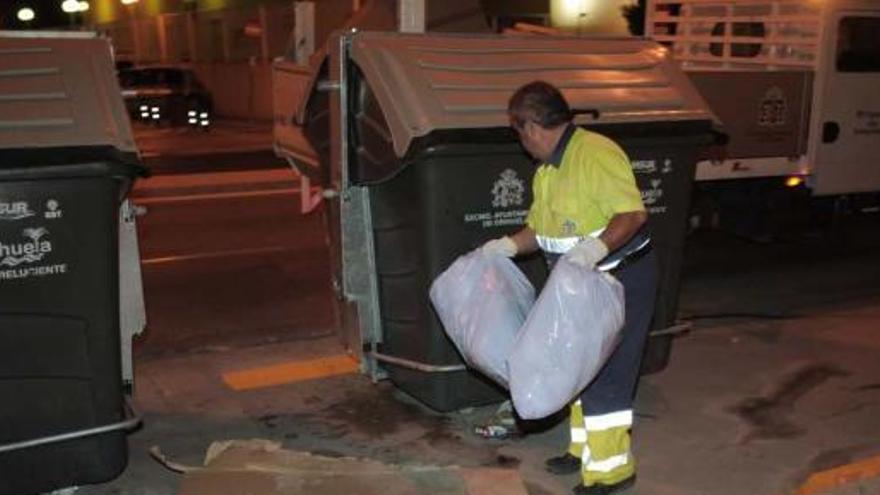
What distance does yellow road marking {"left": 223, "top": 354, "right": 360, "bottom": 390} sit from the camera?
17.8ft

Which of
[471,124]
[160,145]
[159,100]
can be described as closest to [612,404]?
[471,124]

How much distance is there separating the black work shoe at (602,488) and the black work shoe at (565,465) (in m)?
0.18

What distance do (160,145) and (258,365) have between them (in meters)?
15.6

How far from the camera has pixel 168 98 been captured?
2478 centimetres

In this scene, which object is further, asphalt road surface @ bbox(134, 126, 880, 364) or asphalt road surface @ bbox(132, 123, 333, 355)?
asphalt road surface @ bbox(134, 126, 880, 364)

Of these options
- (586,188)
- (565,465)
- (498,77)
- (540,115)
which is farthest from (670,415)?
(540,115)

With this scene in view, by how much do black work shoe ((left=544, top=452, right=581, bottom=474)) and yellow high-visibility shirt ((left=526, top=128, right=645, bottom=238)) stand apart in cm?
103

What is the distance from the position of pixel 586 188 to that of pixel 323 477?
1539 mm

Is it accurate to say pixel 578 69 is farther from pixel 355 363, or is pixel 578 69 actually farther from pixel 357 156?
pixel 355 363

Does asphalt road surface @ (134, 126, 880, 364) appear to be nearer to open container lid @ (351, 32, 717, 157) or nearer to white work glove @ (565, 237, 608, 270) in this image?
open container lid @ (351, 32, 717, 157)

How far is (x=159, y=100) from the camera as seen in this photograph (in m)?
24.7

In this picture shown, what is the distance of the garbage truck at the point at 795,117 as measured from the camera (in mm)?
7887

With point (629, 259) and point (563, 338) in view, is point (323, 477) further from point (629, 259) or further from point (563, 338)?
point (629, 259)

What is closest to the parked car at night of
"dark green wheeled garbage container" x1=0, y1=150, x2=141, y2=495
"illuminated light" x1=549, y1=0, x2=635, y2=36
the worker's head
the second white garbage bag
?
"illuminated light" x1=549, y1=0, x2=635, y2=36
